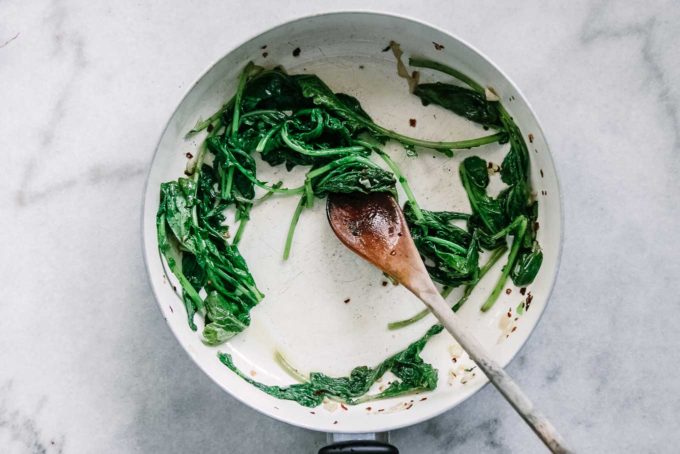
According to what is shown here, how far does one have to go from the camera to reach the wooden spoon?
1.84m

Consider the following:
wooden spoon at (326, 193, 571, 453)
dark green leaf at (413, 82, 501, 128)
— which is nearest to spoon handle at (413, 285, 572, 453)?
wooden spoon at (326, 193, 571, 453)

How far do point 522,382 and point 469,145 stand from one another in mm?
669

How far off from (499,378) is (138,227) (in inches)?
41.0

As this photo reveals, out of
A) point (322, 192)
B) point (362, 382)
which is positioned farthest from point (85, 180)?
point (362, 382)

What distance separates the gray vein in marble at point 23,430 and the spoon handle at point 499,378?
1111 mm

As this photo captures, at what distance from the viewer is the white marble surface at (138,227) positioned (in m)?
2.08

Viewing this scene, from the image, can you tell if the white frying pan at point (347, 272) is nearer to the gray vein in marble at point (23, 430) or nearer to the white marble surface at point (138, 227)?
the white marble surface at point (138, 227)

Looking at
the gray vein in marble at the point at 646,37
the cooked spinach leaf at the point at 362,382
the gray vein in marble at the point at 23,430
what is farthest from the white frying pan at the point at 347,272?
the gray vein in marble at the point at 23,430

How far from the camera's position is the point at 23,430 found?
212 cm

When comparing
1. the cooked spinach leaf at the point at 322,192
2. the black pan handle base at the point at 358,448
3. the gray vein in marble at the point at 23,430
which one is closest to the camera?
the black pan handle base at the point at 358,448

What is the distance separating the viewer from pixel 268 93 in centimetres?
206

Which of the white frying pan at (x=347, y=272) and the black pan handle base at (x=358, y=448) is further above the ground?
the white frying pan at (x=347, y=272)

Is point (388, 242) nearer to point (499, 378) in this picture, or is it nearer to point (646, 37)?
point (499, 378)

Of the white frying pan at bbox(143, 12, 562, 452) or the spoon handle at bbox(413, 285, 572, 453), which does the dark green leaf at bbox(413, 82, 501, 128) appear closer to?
the white frying pan at bbox(143, 12, 562, 452)
